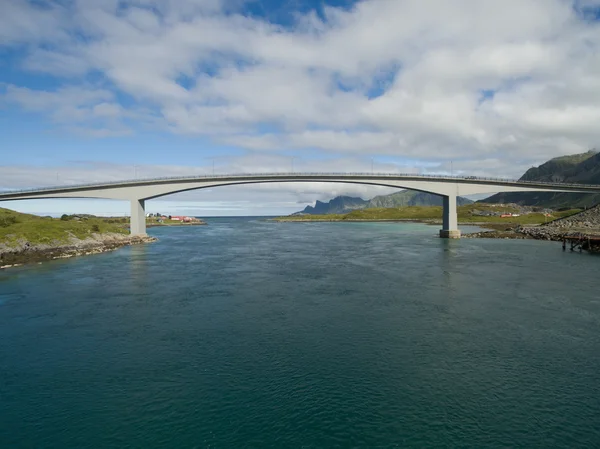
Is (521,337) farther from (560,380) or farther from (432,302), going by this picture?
(432,302)

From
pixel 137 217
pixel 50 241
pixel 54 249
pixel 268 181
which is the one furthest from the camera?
pixel 268 181

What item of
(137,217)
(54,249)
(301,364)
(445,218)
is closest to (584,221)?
(445,218)

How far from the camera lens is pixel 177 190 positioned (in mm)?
68188

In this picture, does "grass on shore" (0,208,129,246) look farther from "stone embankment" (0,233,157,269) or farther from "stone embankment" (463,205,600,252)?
"stone embankment" (463,205,600,252)

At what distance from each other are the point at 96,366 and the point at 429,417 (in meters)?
12.4

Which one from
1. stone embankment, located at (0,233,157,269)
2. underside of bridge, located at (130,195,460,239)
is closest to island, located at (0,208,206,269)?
stone embankment, located at (0,233,157,269)

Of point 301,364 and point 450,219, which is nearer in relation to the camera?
point 301,364

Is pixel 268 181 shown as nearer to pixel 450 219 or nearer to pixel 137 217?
pixel 137 217

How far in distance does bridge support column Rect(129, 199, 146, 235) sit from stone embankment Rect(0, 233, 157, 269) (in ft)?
17.4

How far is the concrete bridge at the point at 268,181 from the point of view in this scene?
214 ft

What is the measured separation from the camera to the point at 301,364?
14.5 m

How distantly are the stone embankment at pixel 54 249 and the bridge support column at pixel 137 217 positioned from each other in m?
5.31

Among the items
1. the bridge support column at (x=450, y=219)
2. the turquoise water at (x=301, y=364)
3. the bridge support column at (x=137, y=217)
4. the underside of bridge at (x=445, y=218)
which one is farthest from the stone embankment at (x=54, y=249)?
the bridge support column at (x=450, y=219)

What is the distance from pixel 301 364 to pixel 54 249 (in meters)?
48.5
